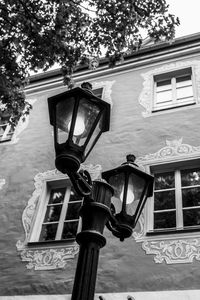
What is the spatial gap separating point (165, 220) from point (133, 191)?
357cm

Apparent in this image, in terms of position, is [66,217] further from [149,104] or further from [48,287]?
[149,104]

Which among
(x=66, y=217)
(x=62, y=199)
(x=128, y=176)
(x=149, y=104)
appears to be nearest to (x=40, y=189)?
(x=62, y=199)

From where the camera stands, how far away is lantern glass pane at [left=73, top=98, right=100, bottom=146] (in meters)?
2.95

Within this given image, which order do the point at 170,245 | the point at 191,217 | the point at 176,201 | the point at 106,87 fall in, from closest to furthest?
the point at 170,245
the point at 191,217
the point at 176,201
the point at 106,87

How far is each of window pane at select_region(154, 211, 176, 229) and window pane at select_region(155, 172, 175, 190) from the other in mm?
714

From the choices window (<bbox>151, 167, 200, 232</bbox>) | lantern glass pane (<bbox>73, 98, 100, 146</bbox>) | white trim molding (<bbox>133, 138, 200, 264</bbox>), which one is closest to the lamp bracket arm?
lantern glass pane (<bbox>73, 98, 100, 146</bbox>)

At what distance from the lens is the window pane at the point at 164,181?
24.1 ft

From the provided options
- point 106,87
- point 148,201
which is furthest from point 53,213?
point 106,87

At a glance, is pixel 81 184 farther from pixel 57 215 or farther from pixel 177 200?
pixel 57 215

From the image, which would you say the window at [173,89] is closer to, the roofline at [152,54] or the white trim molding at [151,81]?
the white trim molding at [151,81]

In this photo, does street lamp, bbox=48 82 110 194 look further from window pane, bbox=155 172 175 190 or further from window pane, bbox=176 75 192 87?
window pane, bbox=176 75 192 87

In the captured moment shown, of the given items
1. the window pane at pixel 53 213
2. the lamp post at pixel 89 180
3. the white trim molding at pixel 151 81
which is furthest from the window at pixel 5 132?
the lamp post at pixel 89 180

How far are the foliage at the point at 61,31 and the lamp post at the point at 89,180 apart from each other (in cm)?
425

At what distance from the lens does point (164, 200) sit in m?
7.06
